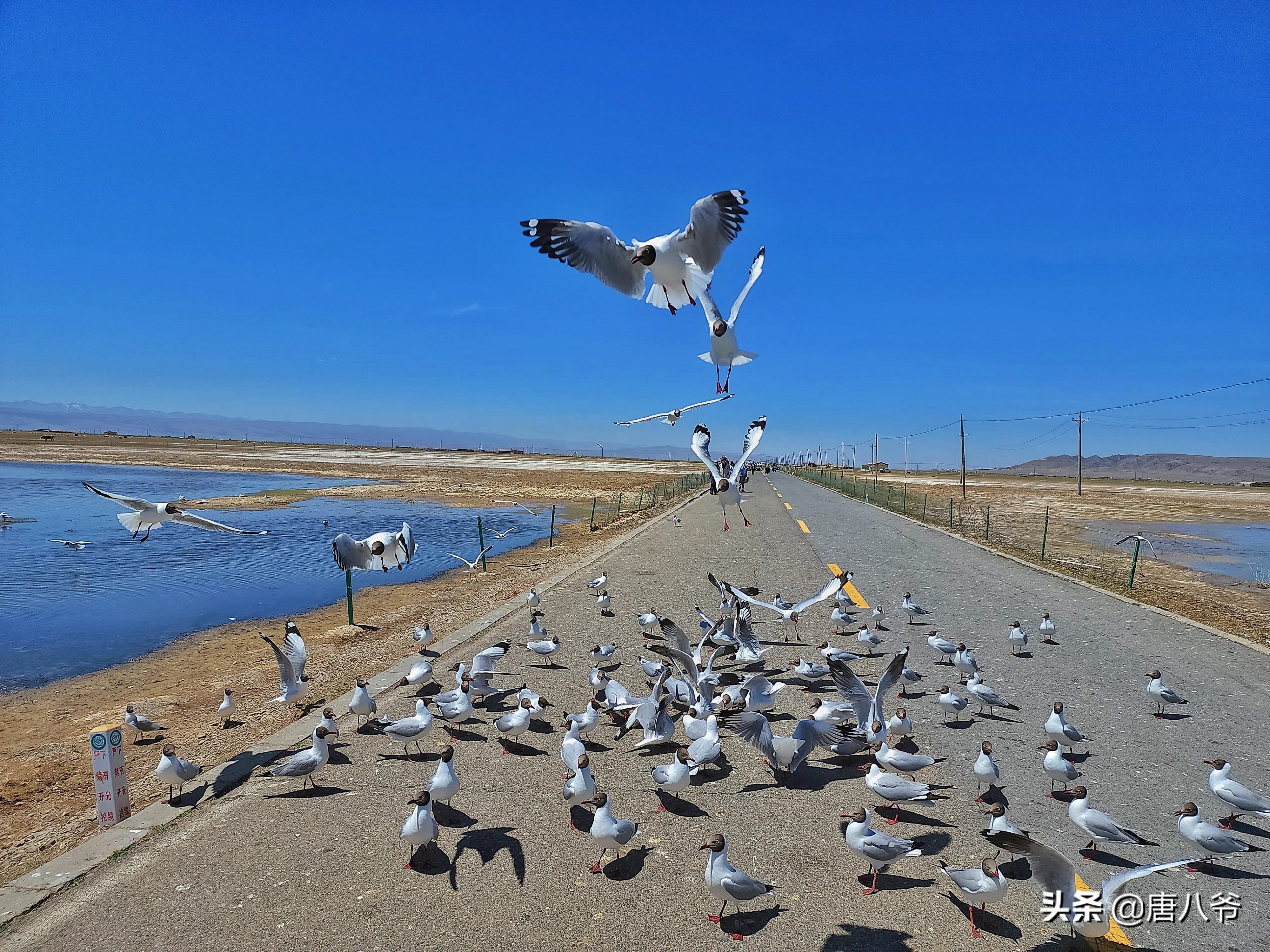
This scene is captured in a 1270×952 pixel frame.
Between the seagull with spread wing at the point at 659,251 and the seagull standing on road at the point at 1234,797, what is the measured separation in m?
5.71

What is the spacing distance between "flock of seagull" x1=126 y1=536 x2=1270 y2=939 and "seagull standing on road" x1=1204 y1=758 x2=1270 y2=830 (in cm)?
1

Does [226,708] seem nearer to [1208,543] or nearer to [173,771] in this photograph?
[173,771]

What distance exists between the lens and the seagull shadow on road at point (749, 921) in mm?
3768

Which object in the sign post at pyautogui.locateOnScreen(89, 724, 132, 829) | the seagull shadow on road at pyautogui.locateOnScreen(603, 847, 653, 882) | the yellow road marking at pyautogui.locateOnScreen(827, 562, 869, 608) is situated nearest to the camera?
the seagull shadow on road at pyautogui.locateOnScreen(603, 847, 653, 882)

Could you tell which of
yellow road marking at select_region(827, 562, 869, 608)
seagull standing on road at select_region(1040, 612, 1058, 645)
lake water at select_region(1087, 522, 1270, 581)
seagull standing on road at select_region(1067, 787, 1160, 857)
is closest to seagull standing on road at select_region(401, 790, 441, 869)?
seagull standing on road at select_region(1067, 787, 1160, 857)

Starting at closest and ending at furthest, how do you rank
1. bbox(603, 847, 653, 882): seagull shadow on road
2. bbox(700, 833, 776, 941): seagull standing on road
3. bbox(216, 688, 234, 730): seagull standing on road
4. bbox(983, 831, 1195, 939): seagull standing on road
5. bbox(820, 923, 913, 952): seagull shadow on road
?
bbox(983, 831, 1195, 939): seagull standing on road → bbox(820, 923, 913, 952): seagull shadow on road → bbox(700, 833, 776, 941): seagull standing on road → bbox(603, 847, 653, 882): seagull shadow on road → bbox(216, 688, 234, 730): seagull standing on road

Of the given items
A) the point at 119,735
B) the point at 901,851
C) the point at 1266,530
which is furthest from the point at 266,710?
the point at 1266,530

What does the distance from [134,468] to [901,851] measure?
80.6 metres

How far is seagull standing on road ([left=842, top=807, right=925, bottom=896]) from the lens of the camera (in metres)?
4.12

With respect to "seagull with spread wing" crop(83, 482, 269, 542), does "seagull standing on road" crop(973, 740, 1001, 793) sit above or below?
below

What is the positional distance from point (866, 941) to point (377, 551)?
489 centimetres

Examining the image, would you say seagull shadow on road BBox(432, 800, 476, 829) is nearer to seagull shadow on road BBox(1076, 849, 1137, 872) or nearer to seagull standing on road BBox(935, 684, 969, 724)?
seagull shadow on road BBox(1076, 849, 1137, 872)

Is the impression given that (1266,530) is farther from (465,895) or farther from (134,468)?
(134,468)

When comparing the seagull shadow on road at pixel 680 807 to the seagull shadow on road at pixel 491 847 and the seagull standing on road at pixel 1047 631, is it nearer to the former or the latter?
the seagull shadow on road at pixel 491 847
